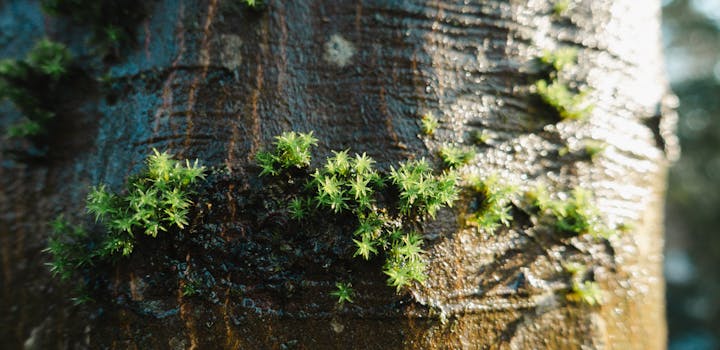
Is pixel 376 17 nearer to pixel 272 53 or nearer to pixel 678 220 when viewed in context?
pixel 272 53

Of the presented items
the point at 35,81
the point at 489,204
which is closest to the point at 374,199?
the point at 489,204

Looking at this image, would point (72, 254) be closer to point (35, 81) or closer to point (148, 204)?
point (148, 204)

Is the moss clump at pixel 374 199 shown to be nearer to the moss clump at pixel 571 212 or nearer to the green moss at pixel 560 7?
the moss clump at pixel 571 212

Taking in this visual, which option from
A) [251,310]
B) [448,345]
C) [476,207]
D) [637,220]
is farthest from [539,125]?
[251,310]

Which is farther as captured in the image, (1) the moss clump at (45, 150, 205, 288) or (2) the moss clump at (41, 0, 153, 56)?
(2) the moss clump at (41, 0, 153, 56)

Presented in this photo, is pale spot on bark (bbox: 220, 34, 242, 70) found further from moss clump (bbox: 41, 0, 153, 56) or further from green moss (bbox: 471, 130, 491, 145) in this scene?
green moss (bbox: 471, 130, 491, 145)

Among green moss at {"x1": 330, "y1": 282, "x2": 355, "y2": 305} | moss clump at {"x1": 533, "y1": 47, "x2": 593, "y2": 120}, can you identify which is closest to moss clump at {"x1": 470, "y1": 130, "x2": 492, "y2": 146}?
moss clump at {"x1": 533, "y1": 47, "x2": 593, "y2": 120}
